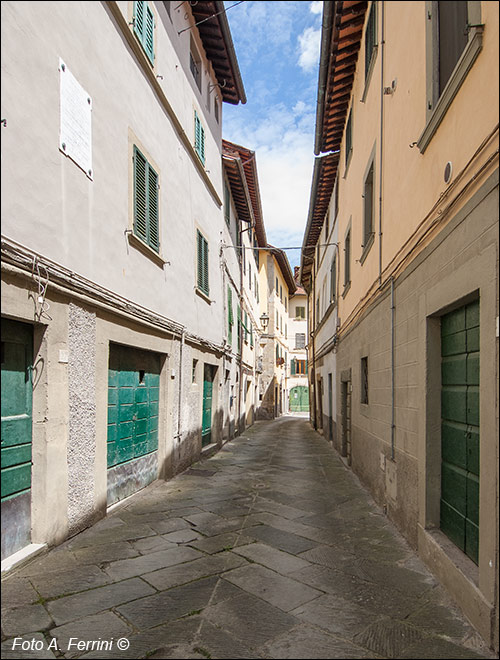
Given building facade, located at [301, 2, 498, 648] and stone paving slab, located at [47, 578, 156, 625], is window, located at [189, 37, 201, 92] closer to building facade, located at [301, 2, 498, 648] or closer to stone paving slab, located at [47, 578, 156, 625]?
building facade, located at [301, 2, 498, 648]

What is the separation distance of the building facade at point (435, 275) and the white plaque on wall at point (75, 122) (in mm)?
2266

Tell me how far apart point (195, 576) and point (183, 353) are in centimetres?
526

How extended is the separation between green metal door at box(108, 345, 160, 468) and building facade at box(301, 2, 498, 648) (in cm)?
320

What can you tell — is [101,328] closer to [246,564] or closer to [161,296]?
[161,296]

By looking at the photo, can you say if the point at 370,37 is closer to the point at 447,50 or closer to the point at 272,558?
the point at 447,50

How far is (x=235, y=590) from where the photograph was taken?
143 inches

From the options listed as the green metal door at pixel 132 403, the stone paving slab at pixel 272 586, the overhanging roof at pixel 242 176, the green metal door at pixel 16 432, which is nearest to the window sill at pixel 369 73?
the green metal door at pixel 132 403

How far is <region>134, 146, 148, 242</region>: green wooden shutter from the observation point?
6078mm

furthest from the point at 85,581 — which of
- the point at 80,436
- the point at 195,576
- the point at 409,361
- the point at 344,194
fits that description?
the point at 344,194

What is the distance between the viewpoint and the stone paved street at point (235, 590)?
113 inches

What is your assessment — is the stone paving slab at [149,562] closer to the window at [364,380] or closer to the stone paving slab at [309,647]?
the stone paving slab at [309,647]

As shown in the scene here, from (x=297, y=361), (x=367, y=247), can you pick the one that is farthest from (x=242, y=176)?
(x=297, y=361)

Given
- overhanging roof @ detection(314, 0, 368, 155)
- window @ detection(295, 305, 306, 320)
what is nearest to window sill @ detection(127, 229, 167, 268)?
overhanging roof @ detection(314, 0, 368, 155)

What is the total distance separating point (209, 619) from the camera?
123 inches
